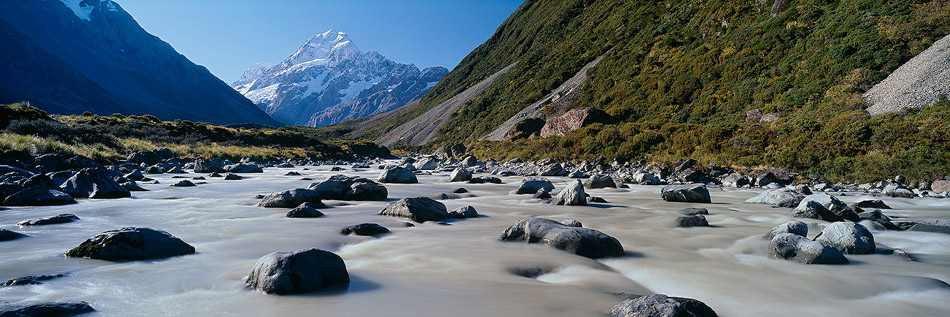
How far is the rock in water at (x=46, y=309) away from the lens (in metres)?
2.11

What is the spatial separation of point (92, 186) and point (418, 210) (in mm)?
7107

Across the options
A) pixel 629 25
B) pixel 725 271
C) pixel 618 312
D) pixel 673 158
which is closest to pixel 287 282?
pixel 618 312

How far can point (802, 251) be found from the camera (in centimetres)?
381

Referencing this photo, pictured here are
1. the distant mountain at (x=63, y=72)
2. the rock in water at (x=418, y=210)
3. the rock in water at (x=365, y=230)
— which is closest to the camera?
the rock in water at (x=365, y=230)

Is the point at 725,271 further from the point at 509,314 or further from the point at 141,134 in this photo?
the point at 141,134

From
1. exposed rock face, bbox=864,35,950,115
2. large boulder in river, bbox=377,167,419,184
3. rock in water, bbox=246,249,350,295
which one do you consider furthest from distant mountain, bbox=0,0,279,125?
exposed rock face, bbox=864,35,950,115

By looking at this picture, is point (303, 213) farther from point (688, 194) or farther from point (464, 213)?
point (688, 194)

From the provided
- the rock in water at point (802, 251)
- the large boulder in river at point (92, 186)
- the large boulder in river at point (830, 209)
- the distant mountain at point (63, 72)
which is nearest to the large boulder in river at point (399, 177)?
the large boulder in river at point (92, 186)

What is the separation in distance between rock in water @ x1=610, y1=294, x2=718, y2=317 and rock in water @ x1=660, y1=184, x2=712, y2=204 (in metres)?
7.51

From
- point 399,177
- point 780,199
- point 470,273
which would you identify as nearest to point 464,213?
point 470,273

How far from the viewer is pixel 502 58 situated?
347ft

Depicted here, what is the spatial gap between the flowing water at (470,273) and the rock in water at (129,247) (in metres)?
0.13

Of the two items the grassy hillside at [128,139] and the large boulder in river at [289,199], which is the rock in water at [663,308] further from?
the grassy hillside at [128,139]

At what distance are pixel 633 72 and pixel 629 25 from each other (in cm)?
1830
